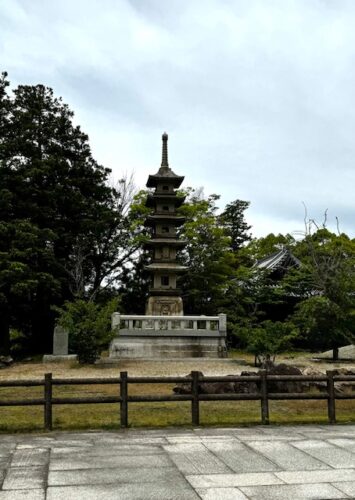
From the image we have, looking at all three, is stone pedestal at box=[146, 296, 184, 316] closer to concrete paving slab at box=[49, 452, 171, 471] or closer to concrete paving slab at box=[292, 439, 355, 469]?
concrete paving slab at box=[292, 439, 355, 469]

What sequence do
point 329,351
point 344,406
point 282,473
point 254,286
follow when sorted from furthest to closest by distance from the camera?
point 254,286, point 329,351, point 344,406, point 282,473

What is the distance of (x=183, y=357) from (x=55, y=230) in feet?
37.1

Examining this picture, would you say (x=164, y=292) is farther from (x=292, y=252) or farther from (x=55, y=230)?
(x=292, y=252)

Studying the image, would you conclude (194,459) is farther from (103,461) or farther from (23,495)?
(23,495)

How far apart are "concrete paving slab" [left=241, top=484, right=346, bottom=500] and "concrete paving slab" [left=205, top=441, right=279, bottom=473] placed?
728 mm

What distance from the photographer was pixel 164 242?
1260 inches

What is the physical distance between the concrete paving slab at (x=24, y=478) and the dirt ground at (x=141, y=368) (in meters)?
11.4

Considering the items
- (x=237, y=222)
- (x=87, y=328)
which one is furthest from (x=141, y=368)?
(x=237, y=222)

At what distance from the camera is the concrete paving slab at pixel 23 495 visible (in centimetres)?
509

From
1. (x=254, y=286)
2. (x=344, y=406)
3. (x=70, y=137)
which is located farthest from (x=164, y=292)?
(x=344, y=406)

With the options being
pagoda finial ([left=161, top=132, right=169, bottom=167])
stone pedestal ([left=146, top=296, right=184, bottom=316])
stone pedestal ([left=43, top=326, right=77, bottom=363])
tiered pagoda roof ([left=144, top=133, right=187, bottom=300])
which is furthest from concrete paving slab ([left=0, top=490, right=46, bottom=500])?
pagoda finial ([left=161, top=132, right=169, bottom=167])

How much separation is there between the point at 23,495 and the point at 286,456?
3389 millimetres

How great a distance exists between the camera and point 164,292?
3155cm

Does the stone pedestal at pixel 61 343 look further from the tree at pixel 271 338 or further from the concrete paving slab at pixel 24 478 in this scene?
the concrete paving slab at pixel 24 478
